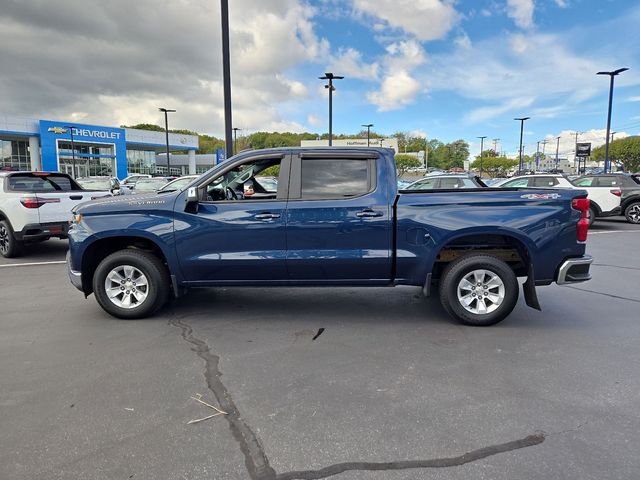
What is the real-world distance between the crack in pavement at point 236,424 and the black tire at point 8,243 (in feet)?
21.7

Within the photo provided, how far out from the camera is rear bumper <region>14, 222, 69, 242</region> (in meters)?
8.82

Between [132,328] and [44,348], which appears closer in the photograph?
[44,348]

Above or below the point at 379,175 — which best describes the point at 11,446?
below

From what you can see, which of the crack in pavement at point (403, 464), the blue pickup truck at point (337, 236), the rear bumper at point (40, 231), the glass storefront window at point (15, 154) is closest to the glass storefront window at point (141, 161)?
the glass storefront window at point (15, 154)

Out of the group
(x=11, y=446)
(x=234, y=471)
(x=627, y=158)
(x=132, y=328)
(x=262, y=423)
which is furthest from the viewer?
(x=627, y=158)

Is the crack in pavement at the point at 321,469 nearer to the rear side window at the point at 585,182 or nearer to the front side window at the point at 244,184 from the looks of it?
the front side window at the point at 244,184

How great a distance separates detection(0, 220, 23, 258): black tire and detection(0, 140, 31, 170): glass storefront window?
155 feet

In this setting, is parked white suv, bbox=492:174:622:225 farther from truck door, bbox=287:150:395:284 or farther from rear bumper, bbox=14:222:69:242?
rear bumper, bbox=14:222:69:242

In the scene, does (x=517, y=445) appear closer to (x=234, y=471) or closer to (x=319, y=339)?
(x=234, y=471)

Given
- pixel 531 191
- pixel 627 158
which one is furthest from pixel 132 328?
pixel 627 158

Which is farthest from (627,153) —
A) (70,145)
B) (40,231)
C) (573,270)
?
(40,231)

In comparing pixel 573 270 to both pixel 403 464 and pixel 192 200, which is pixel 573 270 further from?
pixel 192 200

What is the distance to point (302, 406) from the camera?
3303 millimetres

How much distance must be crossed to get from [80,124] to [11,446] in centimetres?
5520
